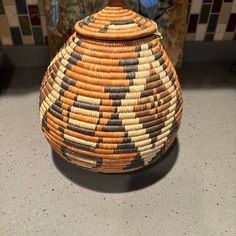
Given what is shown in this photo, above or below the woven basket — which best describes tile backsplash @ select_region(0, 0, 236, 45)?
below

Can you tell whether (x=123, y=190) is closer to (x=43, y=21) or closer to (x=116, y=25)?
(x=116, y=25)

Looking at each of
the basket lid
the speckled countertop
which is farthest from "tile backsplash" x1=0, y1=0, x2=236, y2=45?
the basket lid

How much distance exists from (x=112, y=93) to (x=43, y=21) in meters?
0.80

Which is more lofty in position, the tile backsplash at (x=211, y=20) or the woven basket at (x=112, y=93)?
the woven basket at (x=112, y=93)

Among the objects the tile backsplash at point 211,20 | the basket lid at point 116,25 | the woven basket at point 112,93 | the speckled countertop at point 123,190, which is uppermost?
the basket lid at point 116,25

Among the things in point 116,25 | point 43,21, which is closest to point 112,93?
point 116,25

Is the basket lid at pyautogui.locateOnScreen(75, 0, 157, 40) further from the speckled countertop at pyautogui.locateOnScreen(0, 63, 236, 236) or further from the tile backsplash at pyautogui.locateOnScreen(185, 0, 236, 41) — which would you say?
the tile backsplash at pyautogui.locateOnScreen(185, 0, 236, 41)

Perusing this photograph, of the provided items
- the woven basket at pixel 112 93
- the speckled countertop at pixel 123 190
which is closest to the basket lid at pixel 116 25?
the woven basket at pixel 112 93

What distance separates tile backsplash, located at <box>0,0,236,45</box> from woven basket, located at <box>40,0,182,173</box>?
66 centimetres

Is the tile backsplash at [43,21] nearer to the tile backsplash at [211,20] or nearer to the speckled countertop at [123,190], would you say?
the tile backsplash at [211,20]

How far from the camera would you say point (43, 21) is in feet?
4.23

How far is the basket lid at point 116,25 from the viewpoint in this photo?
64cm

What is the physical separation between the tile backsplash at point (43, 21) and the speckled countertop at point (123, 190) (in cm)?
43

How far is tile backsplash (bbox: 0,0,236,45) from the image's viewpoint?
1249 mm
